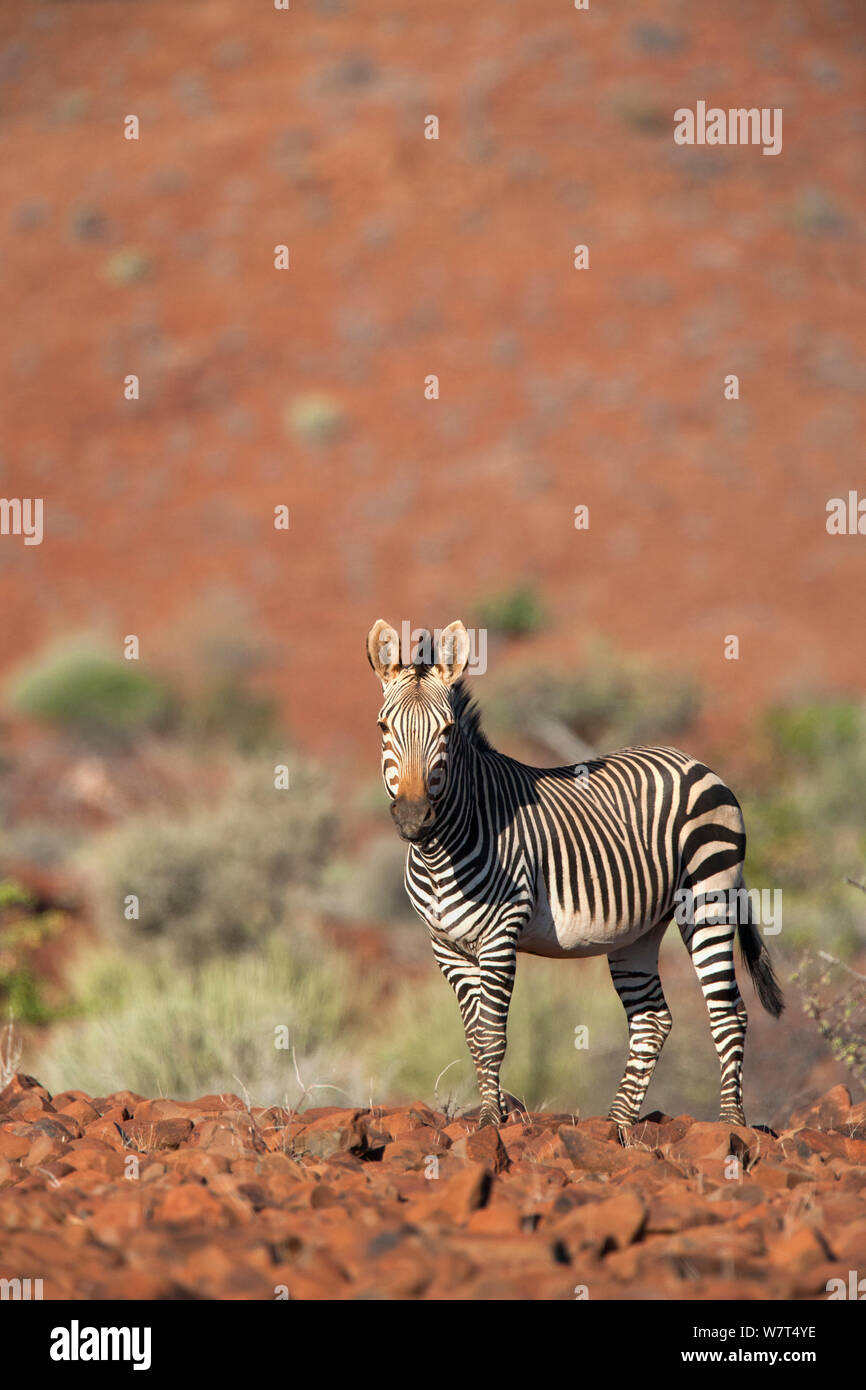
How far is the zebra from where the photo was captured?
6461 millimetres

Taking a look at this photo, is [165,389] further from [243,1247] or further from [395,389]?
[243,1247]

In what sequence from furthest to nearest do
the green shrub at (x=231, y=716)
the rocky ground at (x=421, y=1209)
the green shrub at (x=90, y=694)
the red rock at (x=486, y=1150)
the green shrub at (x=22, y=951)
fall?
the green shrub at (x=90, y=694) → the green shrub at (x=231, y=716) → the green shrub at (x=22, y=951) → the red rock at (x=486, y=1150) → the rocky ground at (x=421, y=1209)

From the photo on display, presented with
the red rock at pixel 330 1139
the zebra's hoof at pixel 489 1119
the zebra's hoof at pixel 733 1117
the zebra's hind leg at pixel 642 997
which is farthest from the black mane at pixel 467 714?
the zebra's hoof at pixel 733 1117

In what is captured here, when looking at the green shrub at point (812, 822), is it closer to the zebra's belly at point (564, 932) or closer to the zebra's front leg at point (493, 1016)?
the zebra's belly at point (564, 932)

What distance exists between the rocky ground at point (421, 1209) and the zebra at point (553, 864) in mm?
749

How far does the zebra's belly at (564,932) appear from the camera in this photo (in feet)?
22.3

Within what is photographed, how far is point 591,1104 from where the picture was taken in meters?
10.8

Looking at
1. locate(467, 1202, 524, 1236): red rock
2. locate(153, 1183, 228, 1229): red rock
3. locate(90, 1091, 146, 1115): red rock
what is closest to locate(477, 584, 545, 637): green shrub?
locate(90, 1091, 146, 1115): red rock

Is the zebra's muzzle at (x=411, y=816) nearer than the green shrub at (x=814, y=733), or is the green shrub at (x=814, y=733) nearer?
the zebra's muzzle at (x=411, y=816)

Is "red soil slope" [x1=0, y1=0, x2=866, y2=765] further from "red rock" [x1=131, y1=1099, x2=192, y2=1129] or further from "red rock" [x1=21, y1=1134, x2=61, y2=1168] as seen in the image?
"red rock" [x1=21, y1=1134, x2=61, y2=1168]

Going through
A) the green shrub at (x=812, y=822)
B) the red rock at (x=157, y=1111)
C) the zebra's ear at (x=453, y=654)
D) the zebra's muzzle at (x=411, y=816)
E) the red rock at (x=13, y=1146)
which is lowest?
the red rock at (x=13, y=1146)

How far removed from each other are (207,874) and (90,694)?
42.2 ft

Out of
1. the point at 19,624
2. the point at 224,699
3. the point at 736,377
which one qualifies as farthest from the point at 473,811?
the point at 736,377

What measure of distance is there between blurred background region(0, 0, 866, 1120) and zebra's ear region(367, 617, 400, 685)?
4472 millimetres
